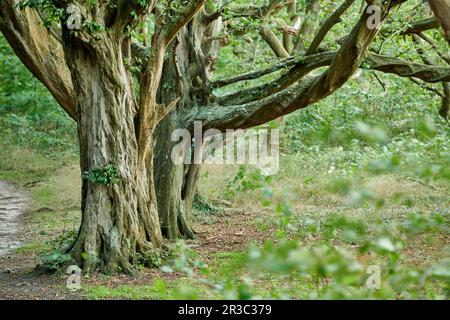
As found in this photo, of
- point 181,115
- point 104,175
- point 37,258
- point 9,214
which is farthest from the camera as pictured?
point 9,214

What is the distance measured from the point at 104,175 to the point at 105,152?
0.34 metres

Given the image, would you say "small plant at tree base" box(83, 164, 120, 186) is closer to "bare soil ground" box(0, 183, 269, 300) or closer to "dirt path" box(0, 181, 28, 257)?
"bare soil ground" box(0, 183, 269, 300)

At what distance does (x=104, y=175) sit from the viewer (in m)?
9.09

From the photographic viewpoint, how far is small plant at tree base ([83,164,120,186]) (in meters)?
9.09

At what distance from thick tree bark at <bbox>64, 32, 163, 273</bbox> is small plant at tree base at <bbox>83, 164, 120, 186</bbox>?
39mm

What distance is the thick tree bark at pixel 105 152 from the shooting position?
9.12 metres

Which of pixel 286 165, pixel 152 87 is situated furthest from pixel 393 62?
pixel 286 165

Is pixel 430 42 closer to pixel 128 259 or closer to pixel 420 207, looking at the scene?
pixel 420 207

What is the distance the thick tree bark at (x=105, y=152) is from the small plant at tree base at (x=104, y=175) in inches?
1.5

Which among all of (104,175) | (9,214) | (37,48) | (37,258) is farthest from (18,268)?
(9,214)

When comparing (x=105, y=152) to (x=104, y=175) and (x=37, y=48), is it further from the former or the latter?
(x=37, y=48)

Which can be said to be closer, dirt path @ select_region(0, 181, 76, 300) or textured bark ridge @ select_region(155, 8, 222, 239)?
dirt path @ select_region(0, 181, 76, 300)

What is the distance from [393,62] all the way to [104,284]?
5725 mm

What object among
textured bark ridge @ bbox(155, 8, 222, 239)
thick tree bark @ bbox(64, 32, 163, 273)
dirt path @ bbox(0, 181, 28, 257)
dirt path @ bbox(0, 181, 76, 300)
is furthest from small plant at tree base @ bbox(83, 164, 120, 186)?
textured bark ridge @ bbox(155, 8, 222, 239)
